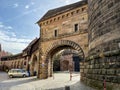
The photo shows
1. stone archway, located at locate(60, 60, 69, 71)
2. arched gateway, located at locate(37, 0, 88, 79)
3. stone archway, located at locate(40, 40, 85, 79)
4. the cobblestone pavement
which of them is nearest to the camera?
the cobblestone pavement

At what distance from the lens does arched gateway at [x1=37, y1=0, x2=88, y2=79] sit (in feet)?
65.7

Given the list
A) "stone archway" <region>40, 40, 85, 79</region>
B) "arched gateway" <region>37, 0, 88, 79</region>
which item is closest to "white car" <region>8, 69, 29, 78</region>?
"arched gateway" <region>37, 0, 88, 79</region>

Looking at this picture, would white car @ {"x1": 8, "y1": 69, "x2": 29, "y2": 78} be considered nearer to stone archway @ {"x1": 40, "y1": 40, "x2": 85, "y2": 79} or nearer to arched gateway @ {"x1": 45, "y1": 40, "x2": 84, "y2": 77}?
stone archway @ {"x1": 40, "y1": 40, "x2": 85, "y2": 79}

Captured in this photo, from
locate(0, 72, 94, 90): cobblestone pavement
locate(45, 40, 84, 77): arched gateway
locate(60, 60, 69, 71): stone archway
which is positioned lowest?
locate(0, 72, 94, 90): cobblestone pavement

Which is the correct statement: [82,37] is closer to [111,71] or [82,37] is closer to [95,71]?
[95,71]

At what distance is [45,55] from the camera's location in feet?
79.2

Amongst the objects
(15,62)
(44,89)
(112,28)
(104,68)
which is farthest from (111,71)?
(15,62)

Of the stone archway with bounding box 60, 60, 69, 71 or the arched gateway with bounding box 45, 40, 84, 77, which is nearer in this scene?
the arched gateway with bounding box 45, 40, 84, 77

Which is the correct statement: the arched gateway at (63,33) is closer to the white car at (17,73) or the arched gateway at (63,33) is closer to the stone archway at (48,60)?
the stone archway at (48,60)

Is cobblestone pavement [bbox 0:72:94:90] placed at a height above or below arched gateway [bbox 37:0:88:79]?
below

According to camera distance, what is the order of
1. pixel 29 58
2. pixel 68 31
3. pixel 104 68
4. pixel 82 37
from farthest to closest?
pixel 29 58 → pixel 68 31 → pixel 82 37 → pixel 104 68

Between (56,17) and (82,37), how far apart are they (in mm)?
4779

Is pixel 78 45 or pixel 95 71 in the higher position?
pixel 78 45

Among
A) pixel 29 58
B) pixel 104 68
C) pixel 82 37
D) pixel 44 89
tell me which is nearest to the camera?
pixel 104 68
